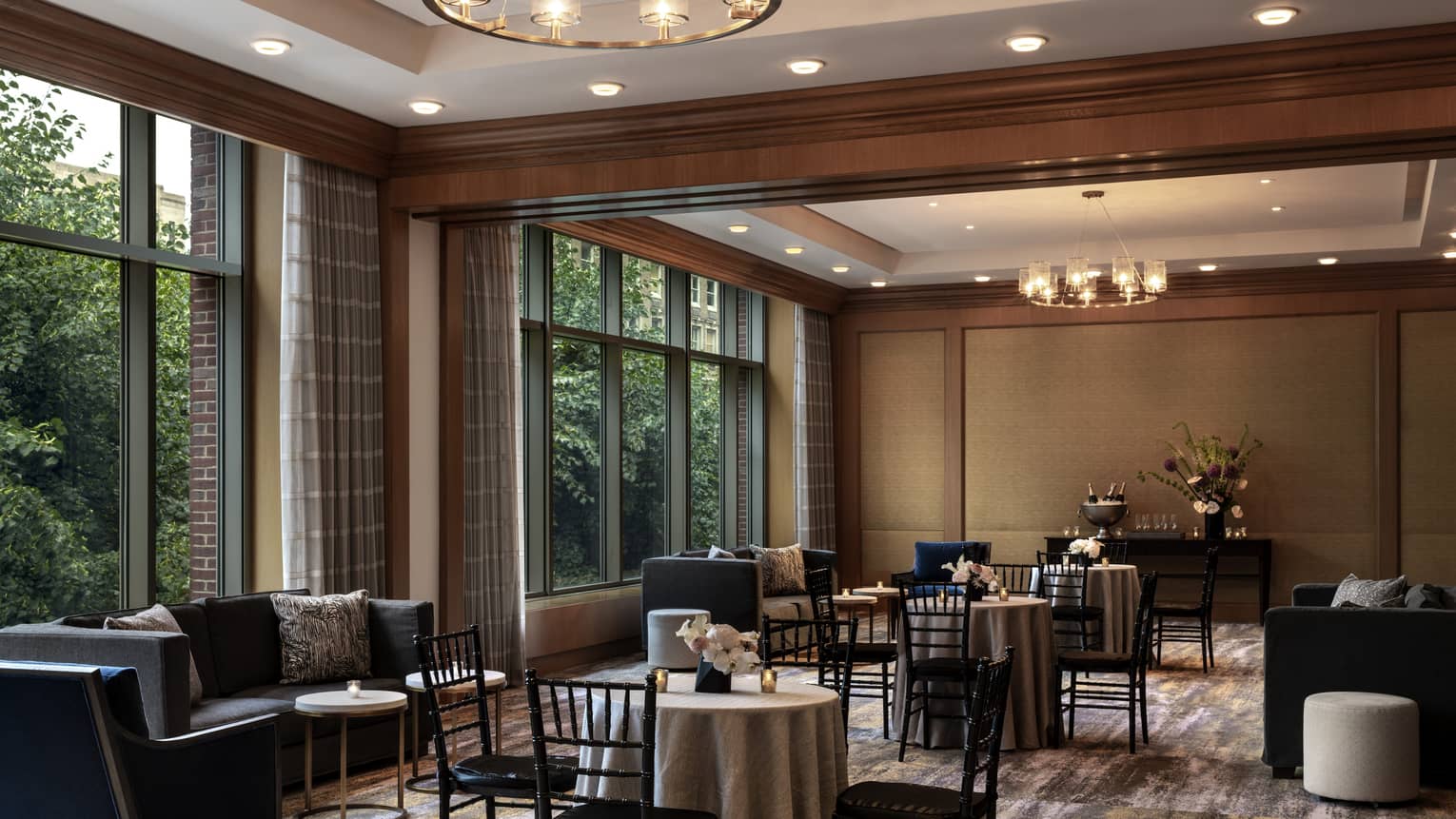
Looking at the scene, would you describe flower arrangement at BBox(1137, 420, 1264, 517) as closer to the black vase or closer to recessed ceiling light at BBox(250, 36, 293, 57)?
the black vase

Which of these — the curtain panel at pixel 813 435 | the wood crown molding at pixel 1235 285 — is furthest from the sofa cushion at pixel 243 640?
the wood crown molding at pixel 1235 285

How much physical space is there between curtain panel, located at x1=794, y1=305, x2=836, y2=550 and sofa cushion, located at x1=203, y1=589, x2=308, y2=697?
7881mm

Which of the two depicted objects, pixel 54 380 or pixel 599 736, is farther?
pixel 54 380

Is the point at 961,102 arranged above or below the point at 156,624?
above

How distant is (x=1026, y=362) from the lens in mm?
14266

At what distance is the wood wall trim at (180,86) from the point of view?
551 centimetres

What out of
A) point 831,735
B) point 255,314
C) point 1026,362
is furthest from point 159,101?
point 1026,362

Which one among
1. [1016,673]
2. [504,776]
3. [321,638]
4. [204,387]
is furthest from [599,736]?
[204,387]

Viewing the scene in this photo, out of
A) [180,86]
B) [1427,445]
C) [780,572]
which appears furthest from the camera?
[1427,445]

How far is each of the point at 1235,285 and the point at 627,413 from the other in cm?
629

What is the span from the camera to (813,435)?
558 inches

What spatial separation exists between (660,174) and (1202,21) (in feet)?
9.38

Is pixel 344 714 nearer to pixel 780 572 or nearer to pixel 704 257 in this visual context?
pixel 704 257

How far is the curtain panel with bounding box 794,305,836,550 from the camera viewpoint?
14.0m
